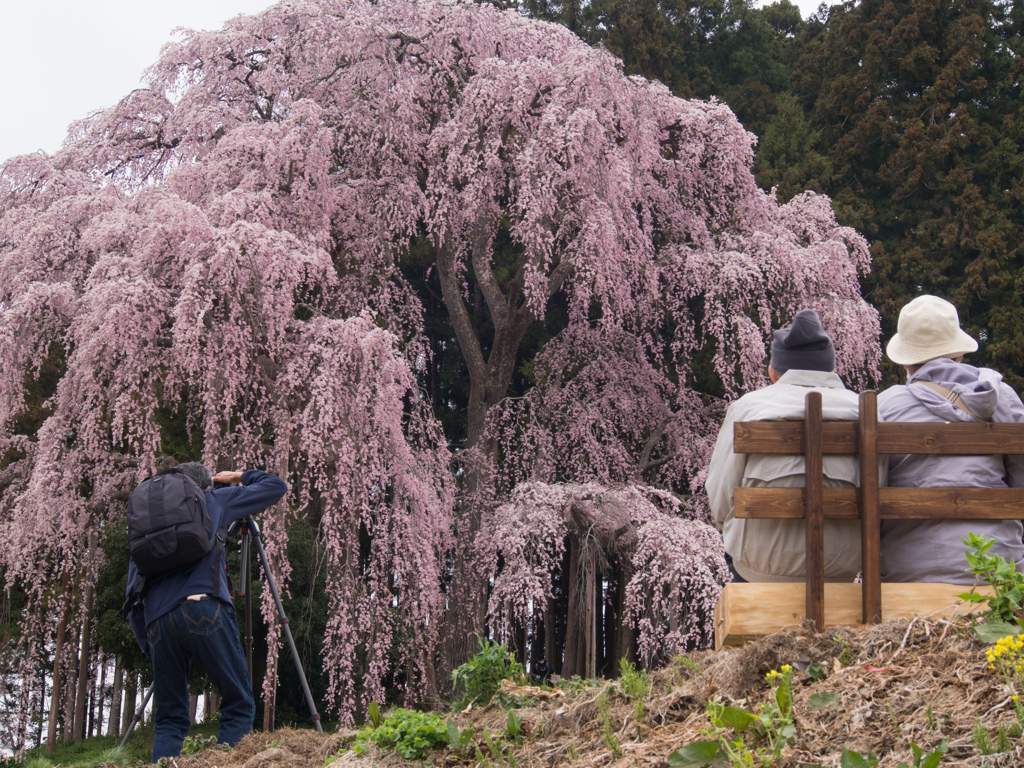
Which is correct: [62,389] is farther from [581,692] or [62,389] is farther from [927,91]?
[927,91]

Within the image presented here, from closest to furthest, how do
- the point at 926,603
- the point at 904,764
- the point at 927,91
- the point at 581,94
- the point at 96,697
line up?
the point at 904,764 → the point at 926,603 → the point at 581,94 → the point at 927,91 → the point at 96,697

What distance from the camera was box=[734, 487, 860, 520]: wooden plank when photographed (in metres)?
2.72

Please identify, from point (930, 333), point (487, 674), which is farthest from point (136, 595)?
point (930, 333)

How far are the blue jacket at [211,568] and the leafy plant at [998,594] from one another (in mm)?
2633

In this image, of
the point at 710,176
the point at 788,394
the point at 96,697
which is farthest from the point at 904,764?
the point at 96,697

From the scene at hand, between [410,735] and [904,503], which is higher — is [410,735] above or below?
below

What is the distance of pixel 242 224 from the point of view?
7344 mm

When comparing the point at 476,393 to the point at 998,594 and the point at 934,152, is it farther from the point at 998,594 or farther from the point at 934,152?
the point at 998,594

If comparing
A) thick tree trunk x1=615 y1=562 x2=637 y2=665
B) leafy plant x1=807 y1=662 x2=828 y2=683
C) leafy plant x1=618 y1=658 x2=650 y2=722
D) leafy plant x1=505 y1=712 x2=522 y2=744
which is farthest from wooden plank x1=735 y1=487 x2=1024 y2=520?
thick tree trunk x1=615 y1=562 x2=637 y2=665

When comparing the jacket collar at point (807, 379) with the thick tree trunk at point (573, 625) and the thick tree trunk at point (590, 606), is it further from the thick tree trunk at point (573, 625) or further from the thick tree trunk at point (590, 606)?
Answer: the thick tree trunk at point (573, 625)

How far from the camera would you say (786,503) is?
274 centimetres

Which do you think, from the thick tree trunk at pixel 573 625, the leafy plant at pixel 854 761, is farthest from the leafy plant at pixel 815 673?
the thick tree trunk at pixel 573 625

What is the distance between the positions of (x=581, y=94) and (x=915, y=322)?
20.9 feet

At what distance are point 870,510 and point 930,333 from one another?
772mm
